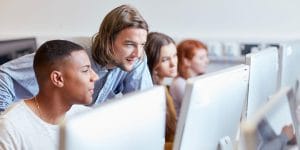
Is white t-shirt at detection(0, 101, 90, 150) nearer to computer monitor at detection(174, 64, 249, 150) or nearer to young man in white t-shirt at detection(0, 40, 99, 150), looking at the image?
young man in white t-shirt at detection(0, 40, 99, 150)

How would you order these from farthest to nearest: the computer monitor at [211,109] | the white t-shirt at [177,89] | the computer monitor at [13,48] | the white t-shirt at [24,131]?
the white t-shirt at [177,89] → the computer monitor at [13,48] → the white t-shirt at [24,131] → the computer monitor at [211,109]

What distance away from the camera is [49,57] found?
1613 millimetres

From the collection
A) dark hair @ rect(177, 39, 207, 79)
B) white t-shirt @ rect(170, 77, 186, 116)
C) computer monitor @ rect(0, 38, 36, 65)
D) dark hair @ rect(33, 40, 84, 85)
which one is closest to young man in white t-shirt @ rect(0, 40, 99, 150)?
dark hair @ rect(33, 40, 84, 85)

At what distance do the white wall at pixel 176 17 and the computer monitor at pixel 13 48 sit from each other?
19.0 inches

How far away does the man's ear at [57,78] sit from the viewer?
1559mm

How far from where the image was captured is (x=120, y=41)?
1.99 m

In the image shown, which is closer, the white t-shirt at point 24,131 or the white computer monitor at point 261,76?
the white t-shirt at point 24,131

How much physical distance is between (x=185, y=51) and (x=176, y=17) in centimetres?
38

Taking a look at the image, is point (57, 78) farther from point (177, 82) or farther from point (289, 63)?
point (177, 82)

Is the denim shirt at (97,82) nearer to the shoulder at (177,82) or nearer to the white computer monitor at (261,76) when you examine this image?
the white computer monitor at (261,76)

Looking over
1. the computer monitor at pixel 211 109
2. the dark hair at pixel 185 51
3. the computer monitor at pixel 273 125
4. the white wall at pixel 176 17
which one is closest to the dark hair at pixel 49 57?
the computer monitor at pixel 211 109

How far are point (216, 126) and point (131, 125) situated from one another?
36 centimetres

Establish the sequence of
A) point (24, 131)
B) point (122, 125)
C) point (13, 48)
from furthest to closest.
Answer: point (13, 48), point (24, 131), point (122, 125)

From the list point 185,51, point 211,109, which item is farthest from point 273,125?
point 185,51
